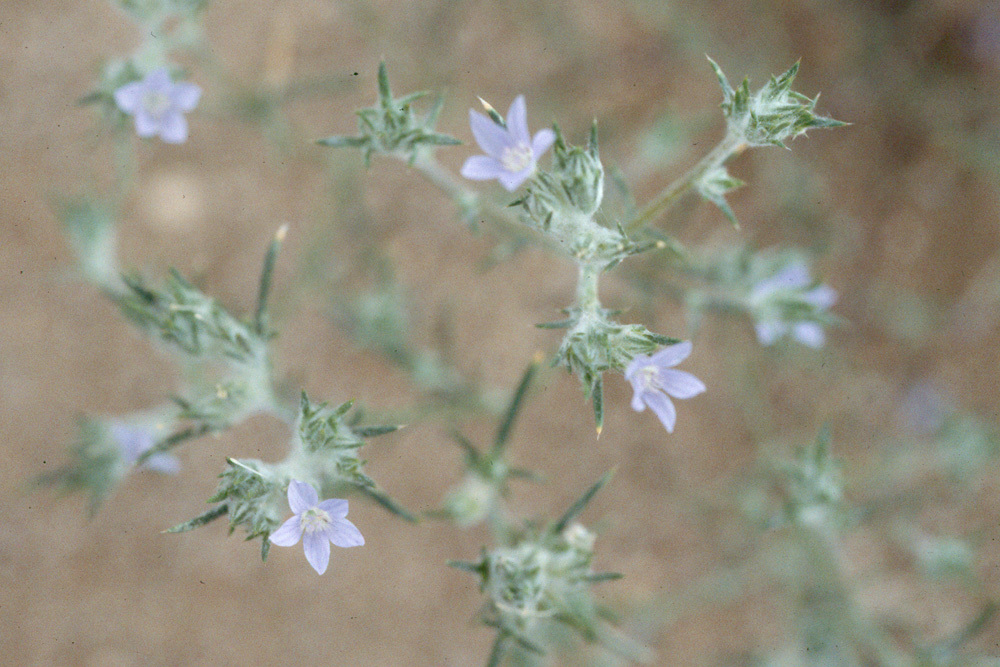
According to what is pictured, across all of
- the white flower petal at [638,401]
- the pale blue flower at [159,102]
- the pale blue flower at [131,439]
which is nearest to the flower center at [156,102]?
the pale blue flower at [159,102]

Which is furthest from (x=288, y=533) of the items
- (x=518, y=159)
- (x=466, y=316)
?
(x=466, y=316)

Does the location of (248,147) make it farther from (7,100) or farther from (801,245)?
(801,245)

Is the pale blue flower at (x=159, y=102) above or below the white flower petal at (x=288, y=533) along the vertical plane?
above

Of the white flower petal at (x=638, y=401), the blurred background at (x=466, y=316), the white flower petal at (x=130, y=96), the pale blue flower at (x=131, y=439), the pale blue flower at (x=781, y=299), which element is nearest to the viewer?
the white flower petal at (x=638, y=401)

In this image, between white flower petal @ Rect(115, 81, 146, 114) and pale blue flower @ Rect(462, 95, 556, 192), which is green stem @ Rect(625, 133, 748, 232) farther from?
white flower petal @ Rect(115, 81, 146, 114)

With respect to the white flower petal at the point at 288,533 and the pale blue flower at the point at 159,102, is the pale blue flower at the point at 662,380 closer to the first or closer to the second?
the white flower petal at the point at 288,533

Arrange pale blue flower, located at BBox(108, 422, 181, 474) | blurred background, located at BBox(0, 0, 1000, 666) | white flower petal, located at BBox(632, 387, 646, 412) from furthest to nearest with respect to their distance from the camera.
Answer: blurred background, located at BBox(0, 0, 1000, 666) → pale blue flower, located at BBox(108, 422, 181, 474) → white flower petal, located at BBox(632, 387, 646, 412)

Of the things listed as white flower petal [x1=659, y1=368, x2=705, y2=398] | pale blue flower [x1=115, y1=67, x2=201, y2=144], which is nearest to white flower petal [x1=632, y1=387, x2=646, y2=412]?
white flower petal [x1=659, y1=368, x2=705, y2=398]
